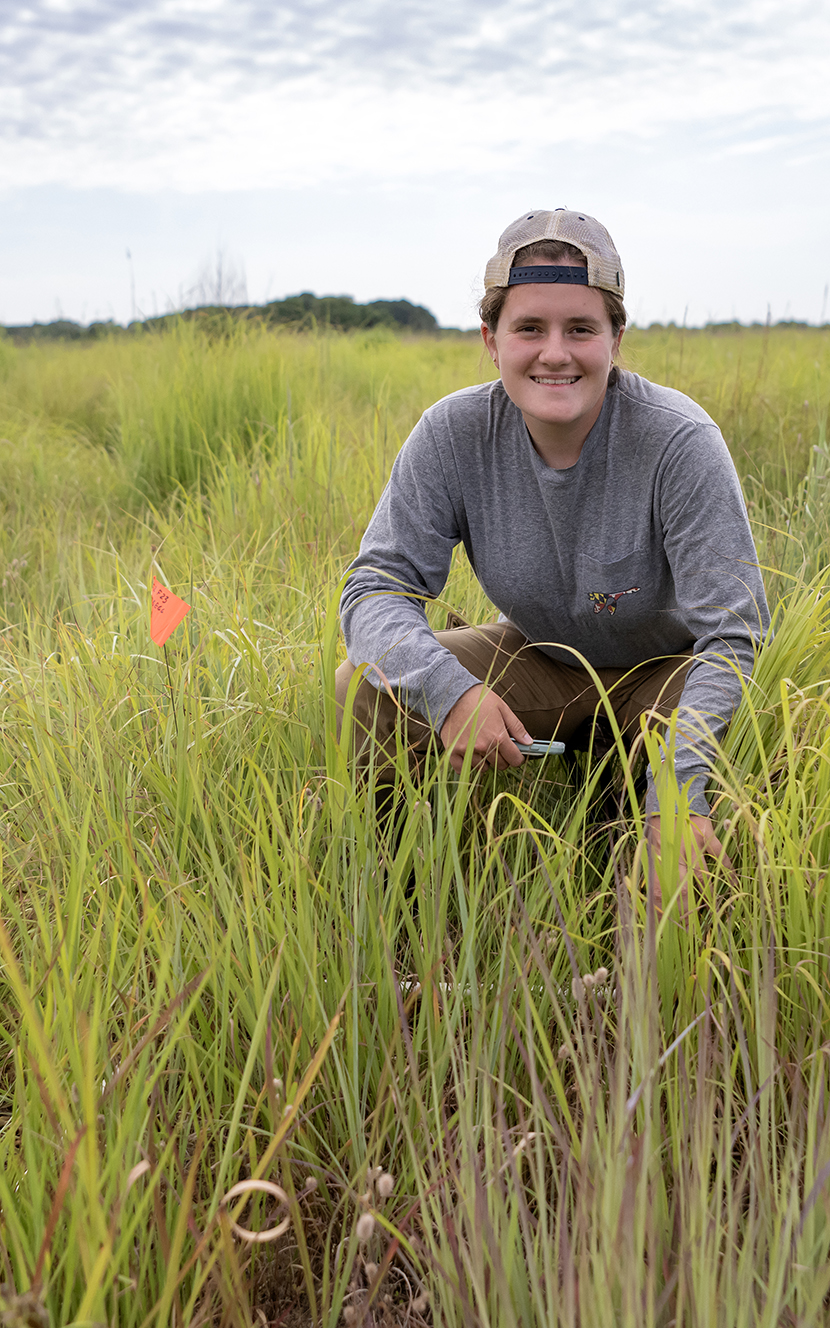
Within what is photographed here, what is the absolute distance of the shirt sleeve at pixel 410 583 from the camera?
1.58 m

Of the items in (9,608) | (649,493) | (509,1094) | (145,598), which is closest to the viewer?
(509,1094)

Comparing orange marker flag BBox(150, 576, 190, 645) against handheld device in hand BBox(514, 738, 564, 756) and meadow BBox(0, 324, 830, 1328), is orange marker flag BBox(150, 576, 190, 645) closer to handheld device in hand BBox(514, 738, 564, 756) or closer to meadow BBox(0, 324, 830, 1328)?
meadow BBox(0, 324, 830, 1328)

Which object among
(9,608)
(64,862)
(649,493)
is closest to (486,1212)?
(64,862)

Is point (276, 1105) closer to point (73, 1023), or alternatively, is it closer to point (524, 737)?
point (73, 1023)

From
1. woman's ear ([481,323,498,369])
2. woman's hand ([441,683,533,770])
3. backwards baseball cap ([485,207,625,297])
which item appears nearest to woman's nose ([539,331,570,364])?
backwards baseball cap ([485,207,625,297])

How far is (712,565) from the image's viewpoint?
5.11 ft

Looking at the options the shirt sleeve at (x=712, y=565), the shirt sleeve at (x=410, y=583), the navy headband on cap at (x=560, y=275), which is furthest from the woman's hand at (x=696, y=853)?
the navy headband on cap at (x=560, y=275)

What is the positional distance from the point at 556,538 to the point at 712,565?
13.4 inches

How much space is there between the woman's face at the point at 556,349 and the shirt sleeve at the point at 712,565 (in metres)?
0.21

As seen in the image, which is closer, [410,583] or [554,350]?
[554,350]

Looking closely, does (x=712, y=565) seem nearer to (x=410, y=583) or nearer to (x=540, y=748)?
(x=540, y=748)

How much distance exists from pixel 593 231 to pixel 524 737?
0.93 metres

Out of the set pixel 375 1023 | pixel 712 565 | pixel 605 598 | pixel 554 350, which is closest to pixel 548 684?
pixel 605 598

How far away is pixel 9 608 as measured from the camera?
2758 millimetres
